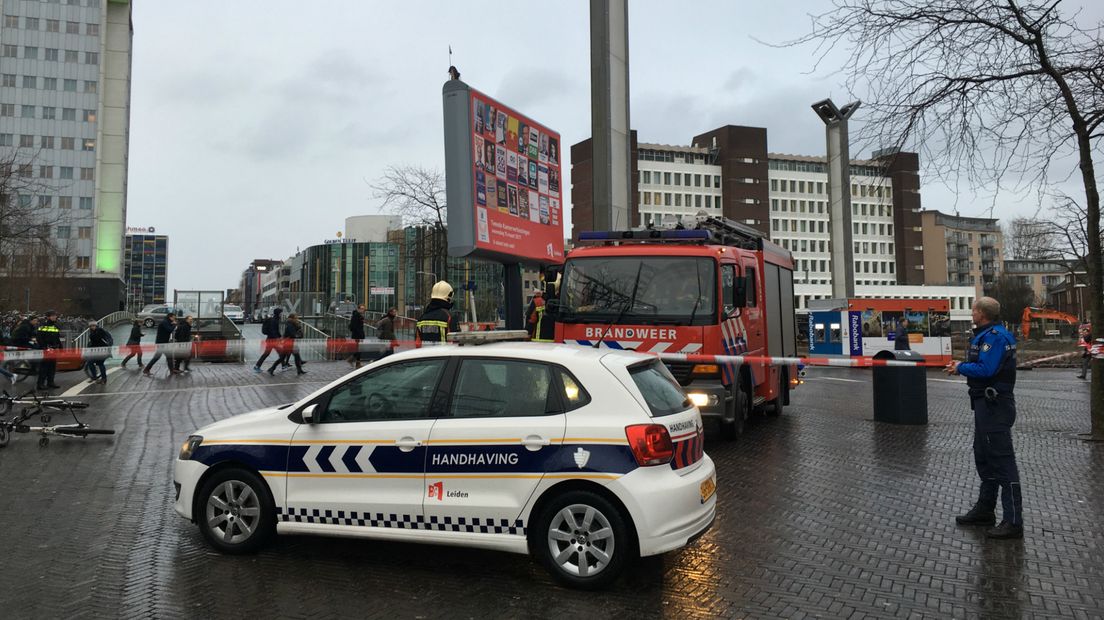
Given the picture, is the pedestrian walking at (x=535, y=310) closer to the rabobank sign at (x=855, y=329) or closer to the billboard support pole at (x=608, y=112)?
the billboard support pole at (x=608, y=112)

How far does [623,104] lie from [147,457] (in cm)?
1458

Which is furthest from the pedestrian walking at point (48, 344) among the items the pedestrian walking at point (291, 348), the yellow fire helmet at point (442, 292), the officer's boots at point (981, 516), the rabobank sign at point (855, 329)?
the rabobank sign at point (855, 329)

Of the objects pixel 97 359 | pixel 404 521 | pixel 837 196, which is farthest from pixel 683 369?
pixel 837 196

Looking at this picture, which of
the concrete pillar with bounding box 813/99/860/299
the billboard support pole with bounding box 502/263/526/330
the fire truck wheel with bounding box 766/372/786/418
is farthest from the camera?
the concrete pillar with bounding box 813/99/860/299

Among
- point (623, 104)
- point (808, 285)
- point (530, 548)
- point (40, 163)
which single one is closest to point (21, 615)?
point (530, 548)

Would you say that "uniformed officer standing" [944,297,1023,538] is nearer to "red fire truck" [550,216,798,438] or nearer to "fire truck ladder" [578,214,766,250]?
"red fire truck" [550,216,798,438]

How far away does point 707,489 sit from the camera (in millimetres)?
4863

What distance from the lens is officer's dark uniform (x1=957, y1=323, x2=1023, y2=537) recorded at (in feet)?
19.0

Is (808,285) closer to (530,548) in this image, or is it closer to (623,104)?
(623,104)

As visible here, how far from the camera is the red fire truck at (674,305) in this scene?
29.7ft

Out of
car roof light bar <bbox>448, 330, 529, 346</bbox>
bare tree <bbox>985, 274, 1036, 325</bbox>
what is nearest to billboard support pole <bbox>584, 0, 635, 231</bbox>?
car roof light bar <bbox>448, 330, 529, 346</bbox>

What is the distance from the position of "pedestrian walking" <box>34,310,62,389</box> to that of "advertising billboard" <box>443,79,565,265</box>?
960 cm

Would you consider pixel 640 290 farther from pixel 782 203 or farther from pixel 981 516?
pixel 782 203

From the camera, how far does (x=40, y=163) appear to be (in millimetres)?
80875
